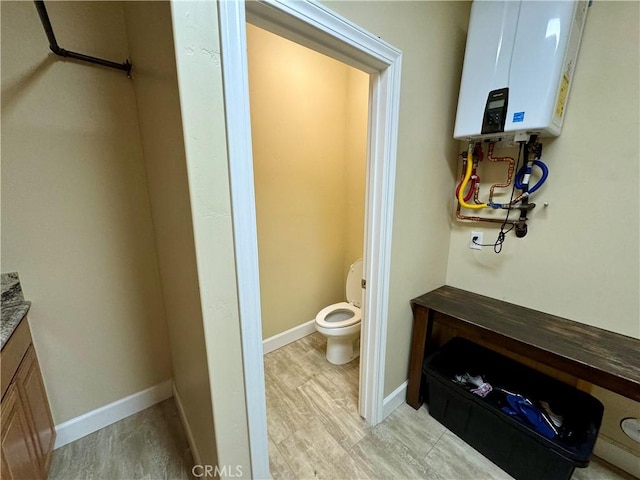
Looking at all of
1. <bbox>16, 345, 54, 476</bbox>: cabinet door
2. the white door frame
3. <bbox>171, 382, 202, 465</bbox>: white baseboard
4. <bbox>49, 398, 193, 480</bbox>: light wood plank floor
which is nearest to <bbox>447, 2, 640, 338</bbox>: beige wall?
the white door frame

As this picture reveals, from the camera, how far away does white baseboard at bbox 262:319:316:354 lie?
2233mm

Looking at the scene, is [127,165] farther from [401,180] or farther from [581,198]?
[581,198]

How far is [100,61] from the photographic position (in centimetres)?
122

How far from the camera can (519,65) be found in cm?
117

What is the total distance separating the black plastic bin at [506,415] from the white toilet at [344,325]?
58cm

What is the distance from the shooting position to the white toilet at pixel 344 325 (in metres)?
1.95

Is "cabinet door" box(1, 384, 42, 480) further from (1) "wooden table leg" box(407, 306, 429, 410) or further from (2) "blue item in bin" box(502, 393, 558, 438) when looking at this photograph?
(2) "blue item in bin" box(502, 393, 558, 438)

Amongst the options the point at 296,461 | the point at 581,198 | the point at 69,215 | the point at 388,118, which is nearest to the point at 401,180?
the point at 388,118

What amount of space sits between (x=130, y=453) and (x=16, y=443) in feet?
→ 1.93

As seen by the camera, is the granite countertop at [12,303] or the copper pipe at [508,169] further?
the copper pipe at [508,169]

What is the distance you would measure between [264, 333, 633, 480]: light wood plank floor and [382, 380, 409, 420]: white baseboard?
0.11 ft

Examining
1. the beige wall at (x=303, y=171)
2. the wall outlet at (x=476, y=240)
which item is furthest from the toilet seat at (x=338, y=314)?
the wall outlet at (x=476, y=240)

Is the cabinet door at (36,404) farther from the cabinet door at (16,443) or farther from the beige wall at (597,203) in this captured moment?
the beige wall at (597,203)

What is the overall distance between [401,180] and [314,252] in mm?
1209
